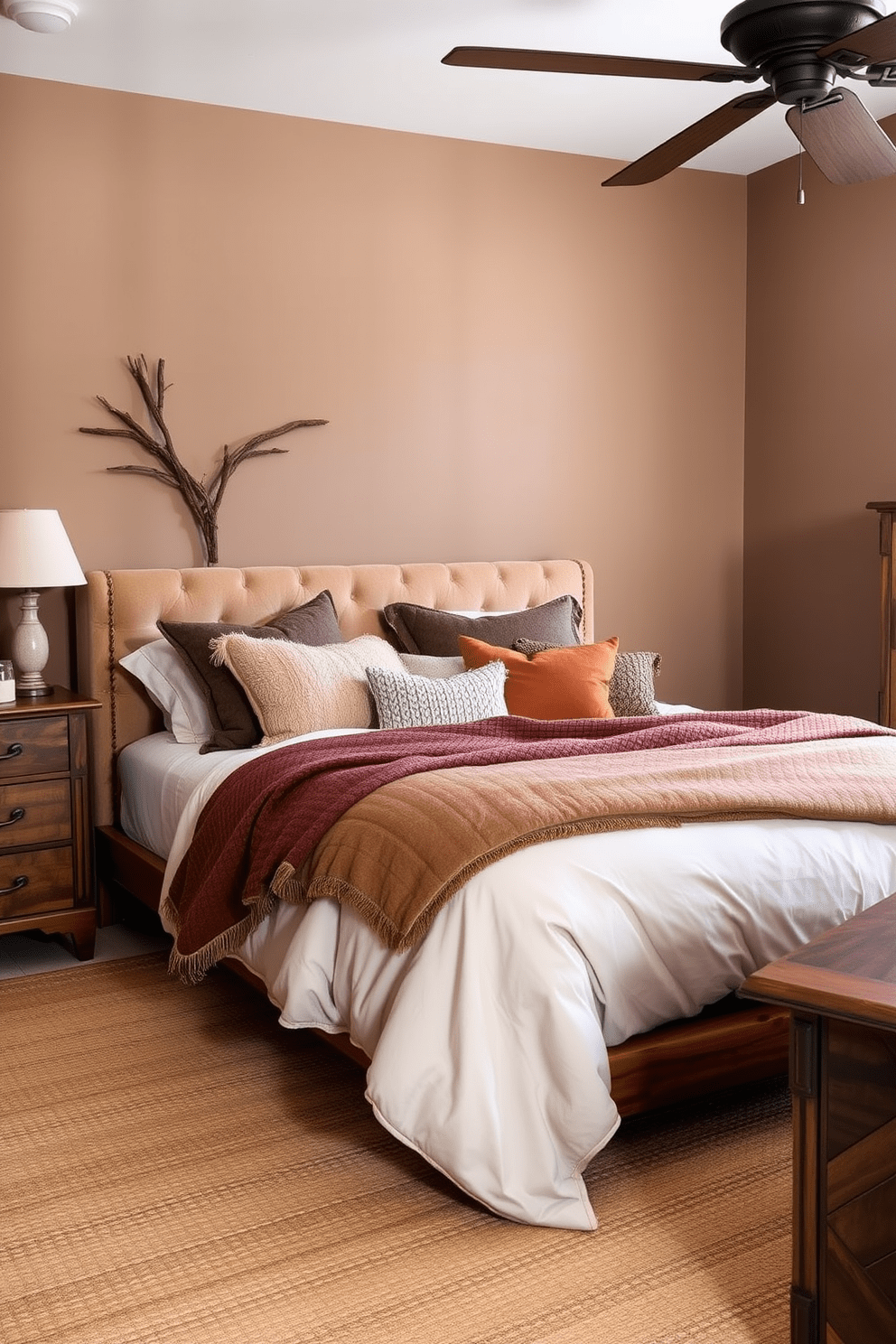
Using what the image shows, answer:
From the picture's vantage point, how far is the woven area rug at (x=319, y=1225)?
1953 mm

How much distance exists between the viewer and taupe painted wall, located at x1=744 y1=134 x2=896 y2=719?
4777mm

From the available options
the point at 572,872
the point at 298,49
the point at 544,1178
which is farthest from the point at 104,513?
the point at 544,1178

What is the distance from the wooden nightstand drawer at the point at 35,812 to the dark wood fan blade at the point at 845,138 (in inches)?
102

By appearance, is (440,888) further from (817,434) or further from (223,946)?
(817,434)

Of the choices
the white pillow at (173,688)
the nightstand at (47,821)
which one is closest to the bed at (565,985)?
the nightstand at (47,821)

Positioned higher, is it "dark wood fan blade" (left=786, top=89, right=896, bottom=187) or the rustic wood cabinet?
"dark wood fan blade" (left=786, top=89, right=896, bottom=187)

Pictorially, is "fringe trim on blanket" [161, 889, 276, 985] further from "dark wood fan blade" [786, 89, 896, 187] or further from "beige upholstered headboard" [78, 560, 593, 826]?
"dark wood fan blade" [786, 89, 896, 187]

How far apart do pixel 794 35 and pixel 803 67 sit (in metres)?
0.08

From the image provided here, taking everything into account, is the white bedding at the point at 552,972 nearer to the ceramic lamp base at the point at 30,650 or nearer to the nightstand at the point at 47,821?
the nightstand at the point at 47,821

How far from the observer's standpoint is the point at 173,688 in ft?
12.7

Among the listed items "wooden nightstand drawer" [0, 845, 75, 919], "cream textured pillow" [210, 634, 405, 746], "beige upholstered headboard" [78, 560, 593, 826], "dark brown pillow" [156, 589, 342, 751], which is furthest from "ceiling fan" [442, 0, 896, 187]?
"wooden nightstand drawer" [0, 845, 75, 919]

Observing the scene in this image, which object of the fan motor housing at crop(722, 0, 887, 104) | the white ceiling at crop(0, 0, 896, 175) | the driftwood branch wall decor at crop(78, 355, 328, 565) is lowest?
the driftwood branch wall decor at crop(78, 355, 328, 565)

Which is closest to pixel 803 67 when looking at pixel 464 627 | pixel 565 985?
pixel 565 985

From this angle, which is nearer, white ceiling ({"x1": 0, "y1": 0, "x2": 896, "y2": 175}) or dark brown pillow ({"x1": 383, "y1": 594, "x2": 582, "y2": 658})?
white ceiling ({"x1": 0, "y1": 0, "x2": 896, "y2": 175})
